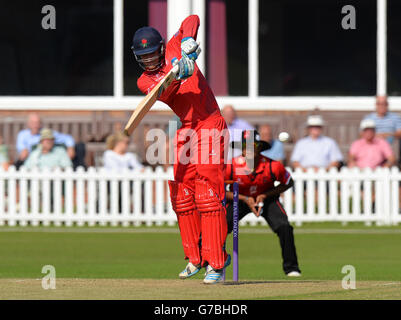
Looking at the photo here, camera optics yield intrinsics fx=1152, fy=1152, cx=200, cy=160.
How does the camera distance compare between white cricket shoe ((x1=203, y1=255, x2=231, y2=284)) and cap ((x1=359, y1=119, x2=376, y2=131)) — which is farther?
cap ((x1=359, y1=119, x2=376, y2=131))

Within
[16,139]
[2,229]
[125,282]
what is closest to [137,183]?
[2,229]

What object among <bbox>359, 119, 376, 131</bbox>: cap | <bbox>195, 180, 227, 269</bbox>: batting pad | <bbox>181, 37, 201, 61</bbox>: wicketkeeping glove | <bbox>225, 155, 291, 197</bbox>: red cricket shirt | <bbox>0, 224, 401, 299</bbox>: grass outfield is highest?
<bbox>181, 37, 201, 61</bbox>: wicketkeeping glove

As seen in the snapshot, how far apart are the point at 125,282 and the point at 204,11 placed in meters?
11.4

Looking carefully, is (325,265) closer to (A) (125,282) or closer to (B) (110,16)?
(A) (125,282)

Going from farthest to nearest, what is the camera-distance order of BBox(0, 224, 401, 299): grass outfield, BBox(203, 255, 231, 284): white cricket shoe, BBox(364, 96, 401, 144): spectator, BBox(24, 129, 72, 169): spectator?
BBox(364, 96, 401, 144): spectator < BBox(24, 129, 72, 169): spectator < BBox(203, 255, 231, 284): white cricket shoe < BBox(0, 224, 401, 299): grass outfield

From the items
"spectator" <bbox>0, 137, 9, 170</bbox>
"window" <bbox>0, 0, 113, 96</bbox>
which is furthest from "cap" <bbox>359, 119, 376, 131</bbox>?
"spectator" <bbox>0, 137, 9, 170</bbox>

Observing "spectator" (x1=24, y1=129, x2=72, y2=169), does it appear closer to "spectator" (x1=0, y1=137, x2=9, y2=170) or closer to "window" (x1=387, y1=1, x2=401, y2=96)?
"spectator" (x1=0, y1=137, x2=9, y2=170)

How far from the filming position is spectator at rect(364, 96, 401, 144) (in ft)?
62.2

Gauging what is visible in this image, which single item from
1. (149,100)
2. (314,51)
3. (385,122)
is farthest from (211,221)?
(314,51)

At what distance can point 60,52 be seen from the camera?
20.9 m

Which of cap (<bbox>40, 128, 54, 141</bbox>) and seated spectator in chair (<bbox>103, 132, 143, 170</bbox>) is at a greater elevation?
cap (<bbox>40, 128, 54, 141</bbox>)

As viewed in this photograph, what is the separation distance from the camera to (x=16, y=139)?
20.4m

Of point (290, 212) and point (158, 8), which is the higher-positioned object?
point (158, 8)

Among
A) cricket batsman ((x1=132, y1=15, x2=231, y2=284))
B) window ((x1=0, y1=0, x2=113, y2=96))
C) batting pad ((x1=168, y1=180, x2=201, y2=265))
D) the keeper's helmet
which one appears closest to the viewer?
the keeper's helmet
